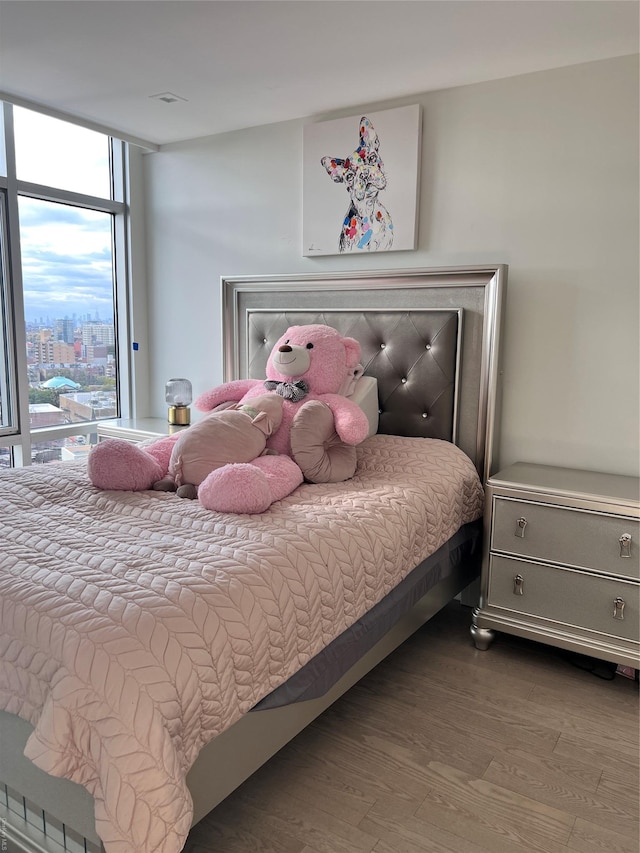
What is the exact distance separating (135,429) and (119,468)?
4.15ft

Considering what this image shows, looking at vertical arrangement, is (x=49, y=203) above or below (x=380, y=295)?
above

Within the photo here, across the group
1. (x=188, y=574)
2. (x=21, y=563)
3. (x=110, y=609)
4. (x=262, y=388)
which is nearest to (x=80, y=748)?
(x=110, y=609)

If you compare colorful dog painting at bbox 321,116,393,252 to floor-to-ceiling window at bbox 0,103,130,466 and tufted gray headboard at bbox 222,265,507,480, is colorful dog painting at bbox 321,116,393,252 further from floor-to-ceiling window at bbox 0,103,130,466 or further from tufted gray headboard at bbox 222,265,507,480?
floor-to-ceiling window at bbox 0,103,130,466

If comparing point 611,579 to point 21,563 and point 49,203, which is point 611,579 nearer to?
point 21,563

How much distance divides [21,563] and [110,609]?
0.37 metres

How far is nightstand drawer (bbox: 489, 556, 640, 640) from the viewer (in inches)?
87.0

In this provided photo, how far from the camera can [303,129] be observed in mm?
3113

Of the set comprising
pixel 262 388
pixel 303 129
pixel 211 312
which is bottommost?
pixel 262 388

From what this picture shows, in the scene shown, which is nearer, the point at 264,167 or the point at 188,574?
the point at 188,574

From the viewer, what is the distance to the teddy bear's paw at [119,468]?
7.15 feet

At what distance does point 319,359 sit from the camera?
104 inches

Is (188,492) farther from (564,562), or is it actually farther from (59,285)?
(59,285)

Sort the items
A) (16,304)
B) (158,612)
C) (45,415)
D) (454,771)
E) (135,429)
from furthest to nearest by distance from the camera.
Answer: (45,415) → (135,429) → (16,304) → (454,771) → (158,612)

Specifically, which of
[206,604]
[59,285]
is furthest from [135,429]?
[206,604]
